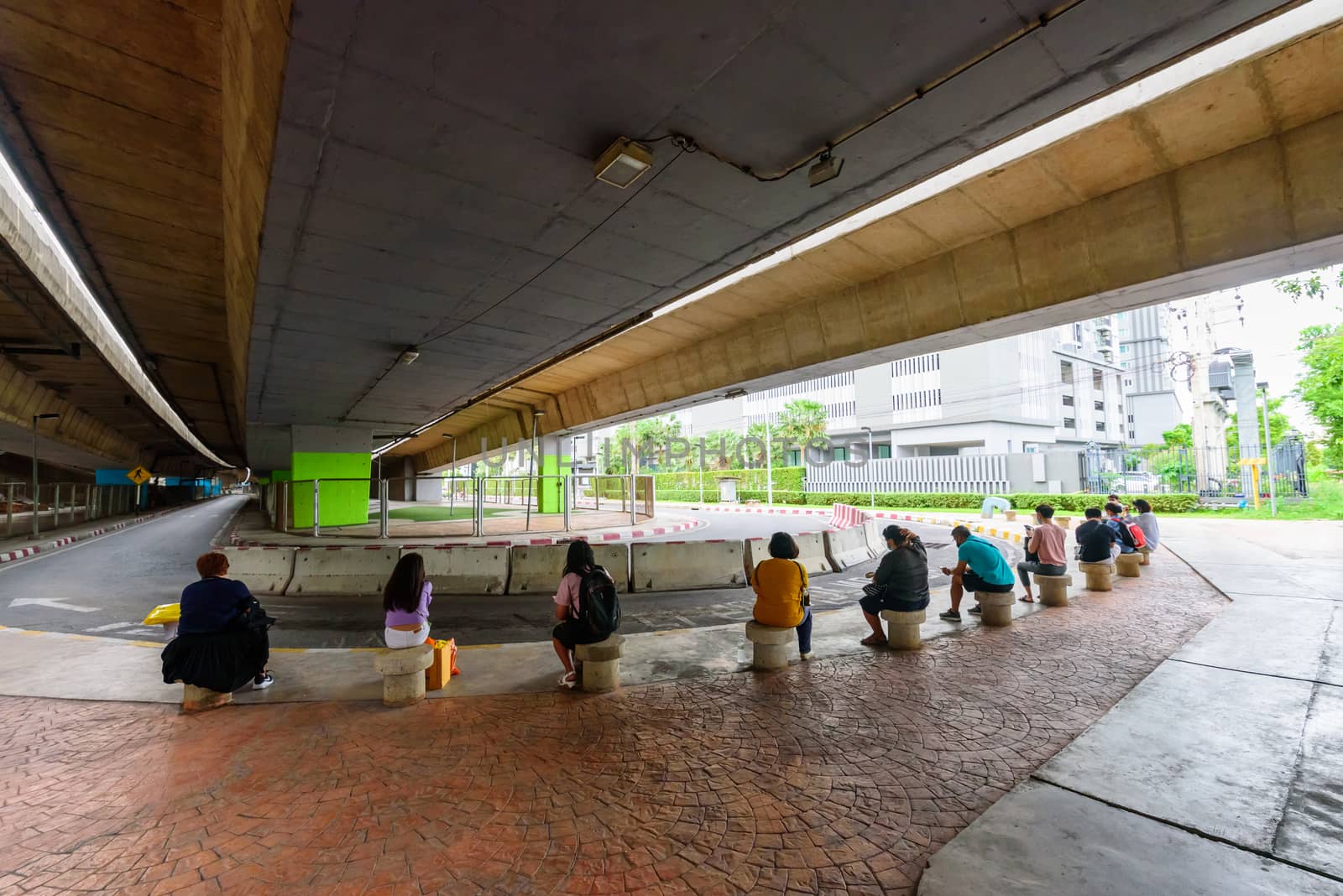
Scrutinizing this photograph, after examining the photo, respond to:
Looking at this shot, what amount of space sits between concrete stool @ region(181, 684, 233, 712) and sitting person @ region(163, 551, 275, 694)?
0.05 metres

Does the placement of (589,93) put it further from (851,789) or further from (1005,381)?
(1005,381)

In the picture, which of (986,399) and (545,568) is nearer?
(545,568)

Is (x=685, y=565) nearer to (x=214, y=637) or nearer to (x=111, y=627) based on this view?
(x=214, y=637)

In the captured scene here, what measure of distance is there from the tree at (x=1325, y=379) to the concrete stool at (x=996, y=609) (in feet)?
101

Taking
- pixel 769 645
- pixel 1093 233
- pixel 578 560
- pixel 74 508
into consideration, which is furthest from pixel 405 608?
pixel 74 508

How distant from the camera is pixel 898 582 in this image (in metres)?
6.47

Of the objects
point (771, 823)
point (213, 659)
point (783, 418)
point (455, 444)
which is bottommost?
point (771, 823)

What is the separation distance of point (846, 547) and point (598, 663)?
31.6ft

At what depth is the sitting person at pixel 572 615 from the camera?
5.48m

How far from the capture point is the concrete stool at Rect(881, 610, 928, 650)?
645 cm

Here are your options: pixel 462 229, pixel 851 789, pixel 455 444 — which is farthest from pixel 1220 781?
pixel 455 444

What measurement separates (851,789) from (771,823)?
0.65 m

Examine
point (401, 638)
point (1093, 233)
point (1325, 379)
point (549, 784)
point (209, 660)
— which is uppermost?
point (1325, 379)

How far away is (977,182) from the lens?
273 inches
